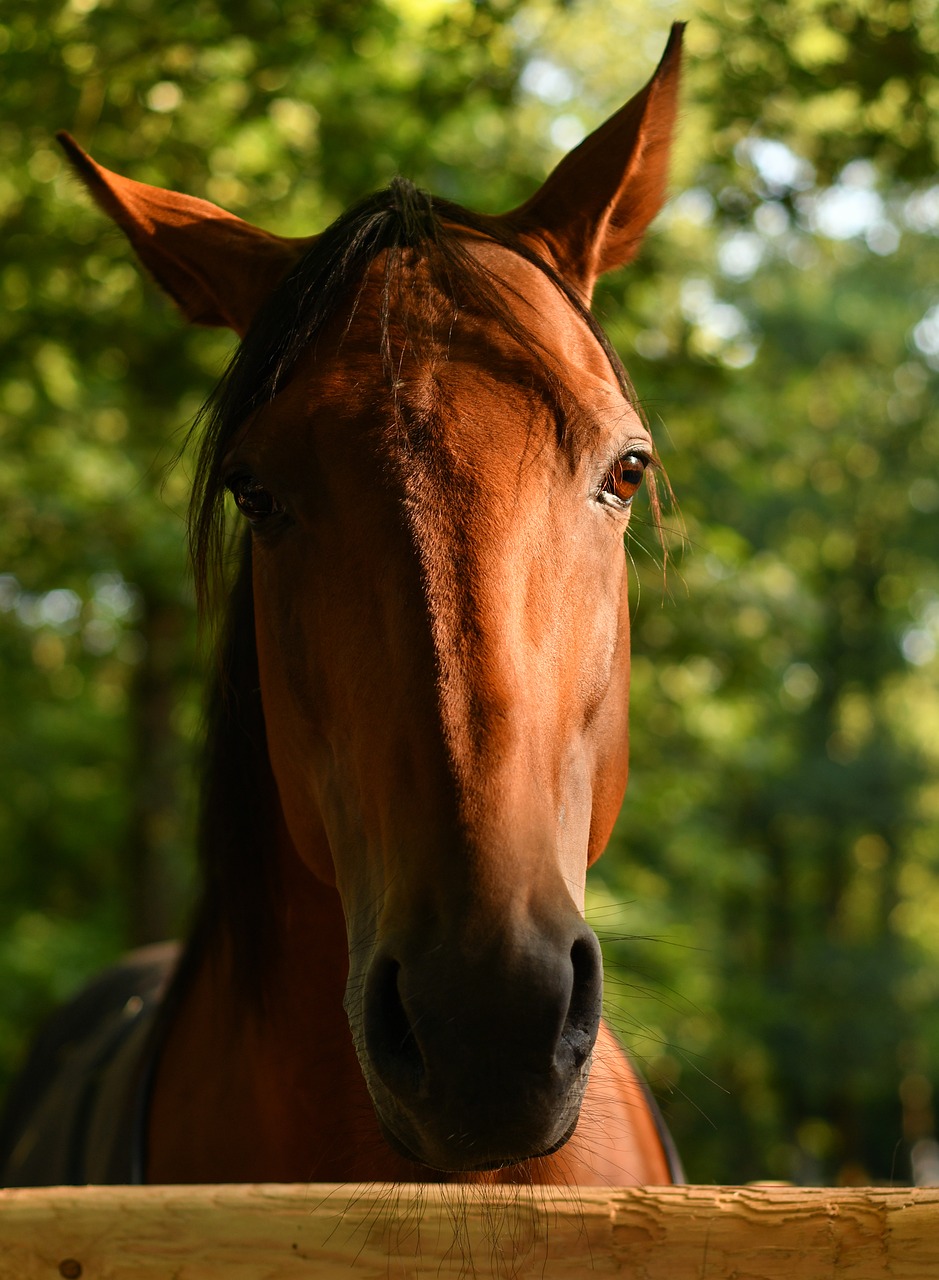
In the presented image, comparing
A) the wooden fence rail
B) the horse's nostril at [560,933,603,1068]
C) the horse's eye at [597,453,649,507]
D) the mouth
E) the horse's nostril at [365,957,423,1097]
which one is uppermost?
the horse's eye at [597,453,649,507]

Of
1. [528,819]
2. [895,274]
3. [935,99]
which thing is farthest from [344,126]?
[895,274]

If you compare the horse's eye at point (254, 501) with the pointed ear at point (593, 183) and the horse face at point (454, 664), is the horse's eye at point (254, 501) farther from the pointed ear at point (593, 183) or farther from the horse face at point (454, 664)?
the pointed ear at point (593, 183)

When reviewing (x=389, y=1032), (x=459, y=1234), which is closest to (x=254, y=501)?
(x=389, y=1032)

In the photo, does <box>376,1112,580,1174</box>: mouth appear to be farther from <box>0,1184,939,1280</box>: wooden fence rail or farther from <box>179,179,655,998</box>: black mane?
<box>179,179,655,998</box>: black mane

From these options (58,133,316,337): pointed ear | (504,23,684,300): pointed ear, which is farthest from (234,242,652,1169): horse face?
(58,133,316,337): pointed ear

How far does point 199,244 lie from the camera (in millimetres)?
2484

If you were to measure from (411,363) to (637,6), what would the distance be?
8.10 meters

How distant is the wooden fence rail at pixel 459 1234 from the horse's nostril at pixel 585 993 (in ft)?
0.69

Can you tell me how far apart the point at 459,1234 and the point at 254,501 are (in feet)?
4.02

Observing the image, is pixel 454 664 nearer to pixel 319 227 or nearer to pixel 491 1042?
pixel 491 1042

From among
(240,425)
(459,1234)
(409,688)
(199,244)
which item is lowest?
(459,1234)

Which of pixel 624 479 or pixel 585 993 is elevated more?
pixel 624 479

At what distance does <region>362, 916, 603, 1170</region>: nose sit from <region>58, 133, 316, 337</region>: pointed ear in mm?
1637

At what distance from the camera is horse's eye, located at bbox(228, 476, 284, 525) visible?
1.97m
